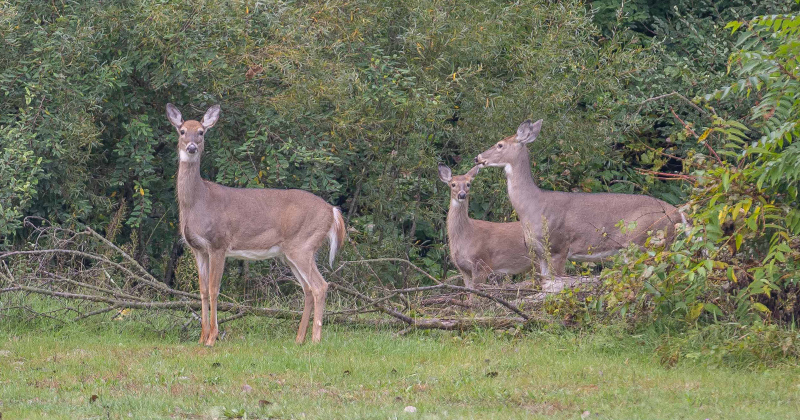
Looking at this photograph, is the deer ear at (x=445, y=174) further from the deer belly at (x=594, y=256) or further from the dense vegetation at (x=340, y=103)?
the deer belly at (x=594, y=256)

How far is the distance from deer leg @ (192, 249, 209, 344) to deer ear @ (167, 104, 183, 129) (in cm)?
120

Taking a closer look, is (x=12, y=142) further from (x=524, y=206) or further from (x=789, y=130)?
(x=789, y=130)

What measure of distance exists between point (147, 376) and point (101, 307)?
2.84m

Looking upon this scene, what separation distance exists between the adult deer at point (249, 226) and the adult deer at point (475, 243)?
2584 millimetres

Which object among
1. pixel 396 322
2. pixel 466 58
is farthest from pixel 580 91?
pixel 396 322

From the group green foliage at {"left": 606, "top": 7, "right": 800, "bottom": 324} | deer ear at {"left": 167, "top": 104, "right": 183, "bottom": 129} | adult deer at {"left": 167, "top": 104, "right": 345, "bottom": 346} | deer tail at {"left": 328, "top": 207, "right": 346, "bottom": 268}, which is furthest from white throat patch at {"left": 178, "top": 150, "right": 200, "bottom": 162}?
green foliage at {"left": 606, "top": 7, "right": 800, "bottom": 324}

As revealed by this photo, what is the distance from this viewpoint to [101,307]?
10.1 metres

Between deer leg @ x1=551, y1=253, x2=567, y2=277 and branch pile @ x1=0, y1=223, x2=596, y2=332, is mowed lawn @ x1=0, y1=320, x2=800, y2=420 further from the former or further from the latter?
deer leg @ x1=551, y1=253, x2=567, y2=277

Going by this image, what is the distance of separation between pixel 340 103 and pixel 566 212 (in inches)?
Answer: 111

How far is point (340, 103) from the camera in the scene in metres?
11.7

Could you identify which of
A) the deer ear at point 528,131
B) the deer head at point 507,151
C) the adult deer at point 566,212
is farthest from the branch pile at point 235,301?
the deer ear at point 528,131

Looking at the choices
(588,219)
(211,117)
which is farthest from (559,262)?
(211,117)

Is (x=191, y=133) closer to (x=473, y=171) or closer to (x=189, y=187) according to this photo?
(x=189, y=187)

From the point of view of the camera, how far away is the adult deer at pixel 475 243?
40.2 feet
